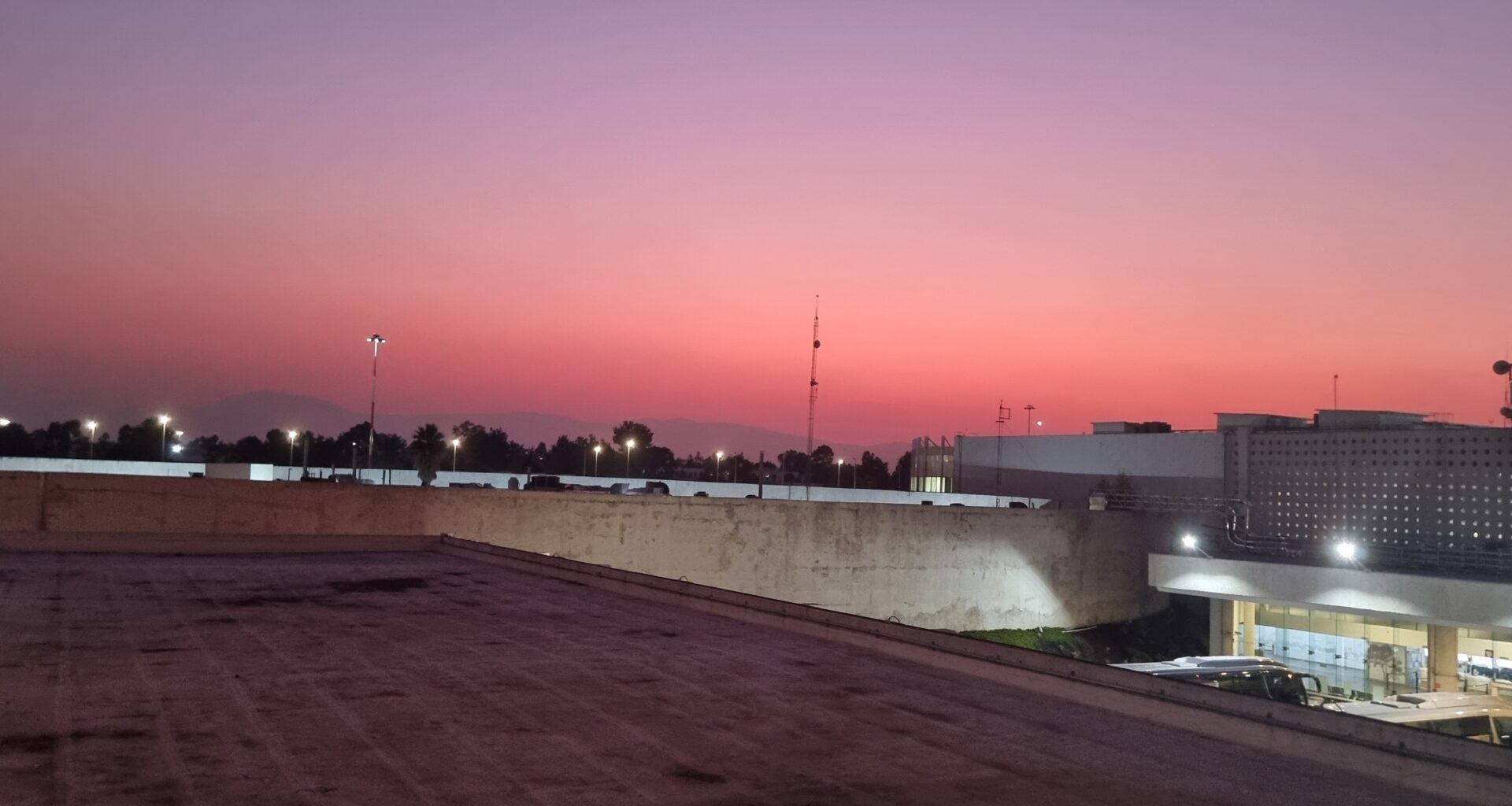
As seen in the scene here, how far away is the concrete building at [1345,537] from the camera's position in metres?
32.7

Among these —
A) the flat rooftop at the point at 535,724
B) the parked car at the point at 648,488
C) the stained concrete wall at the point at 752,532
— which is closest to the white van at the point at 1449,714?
the flat rooftop at the point at 535,724

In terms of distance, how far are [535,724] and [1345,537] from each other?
43.7 metres

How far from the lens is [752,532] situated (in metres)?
36.3

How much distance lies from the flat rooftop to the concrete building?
86.3 feet

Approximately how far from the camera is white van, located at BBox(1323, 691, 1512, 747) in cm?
1848

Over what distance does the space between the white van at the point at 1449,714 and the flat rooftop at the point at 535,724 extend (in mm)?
11366

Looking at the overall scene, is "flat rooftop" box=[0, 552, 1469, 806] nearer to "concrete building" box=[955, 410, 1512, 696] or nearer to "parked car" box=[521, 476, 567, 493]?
"concrete building" box=[955, 410, 1512, 696]

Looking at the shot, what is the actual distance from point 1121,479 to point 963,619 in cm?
1994

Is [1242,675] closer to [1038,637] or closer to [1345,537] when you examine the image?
[1038,637]

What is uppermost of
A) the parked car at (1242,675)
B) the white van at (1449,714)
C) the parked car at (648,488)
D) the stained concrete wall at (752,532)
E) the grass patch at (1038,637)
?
the parked car at (648,488)

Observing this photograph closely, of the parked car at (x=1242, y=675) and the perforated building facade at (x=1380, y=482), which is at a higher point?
the perforated building facade at (x=1380, y=482)

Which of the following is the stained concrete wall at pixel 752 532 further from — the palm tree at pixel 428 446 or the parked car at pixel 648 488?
the palm tree at pixel 428 446

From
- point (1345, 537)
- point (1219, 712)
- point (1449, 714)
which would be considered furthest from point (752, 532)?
point (1219, 712)

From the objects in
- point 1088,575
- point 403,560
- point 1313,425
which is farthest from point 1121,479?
point 403,560
